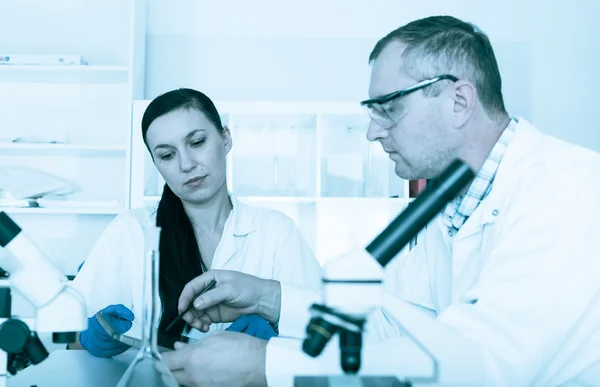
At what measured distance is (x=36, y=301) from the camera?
2.32ft

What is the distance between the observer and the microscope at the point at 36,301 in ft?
2.29

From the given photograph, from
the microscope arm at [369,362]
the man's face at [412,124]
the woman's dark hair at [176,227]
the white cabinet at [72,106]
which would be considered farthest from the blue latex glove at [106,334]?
the white cabinet at [72,106]

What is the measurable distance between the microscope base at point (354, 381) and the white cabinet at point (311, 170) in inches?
80.7

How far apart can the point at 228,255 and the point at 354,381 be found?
120 cm

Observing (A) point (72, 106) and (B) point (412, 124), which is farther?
(A) point (72, 106)

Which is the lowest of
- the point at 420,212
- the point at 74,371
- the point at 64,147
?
the point at 74,371

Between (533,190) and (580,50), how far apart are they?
2.76m

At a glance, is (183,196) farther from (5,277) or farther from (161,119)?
(5,277)

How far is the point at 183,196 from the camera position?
1787 mm

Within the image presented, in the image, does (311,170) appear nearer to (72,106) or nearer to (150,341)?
(72,106)

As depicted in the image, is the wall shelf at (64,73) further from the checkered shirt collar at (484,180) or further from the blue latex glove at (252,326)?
the checkered shirt collar at (484,180)

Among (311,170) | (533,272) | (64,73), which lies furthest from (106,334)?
(64,73)

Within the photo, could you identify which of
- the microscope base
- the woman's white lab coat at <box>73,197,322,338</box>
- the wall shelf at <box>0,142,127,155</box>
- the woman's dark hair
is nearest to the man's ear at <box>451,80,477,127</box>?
the microscope base

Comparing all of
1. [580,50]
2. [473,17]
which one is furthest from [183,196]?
[580,50]
